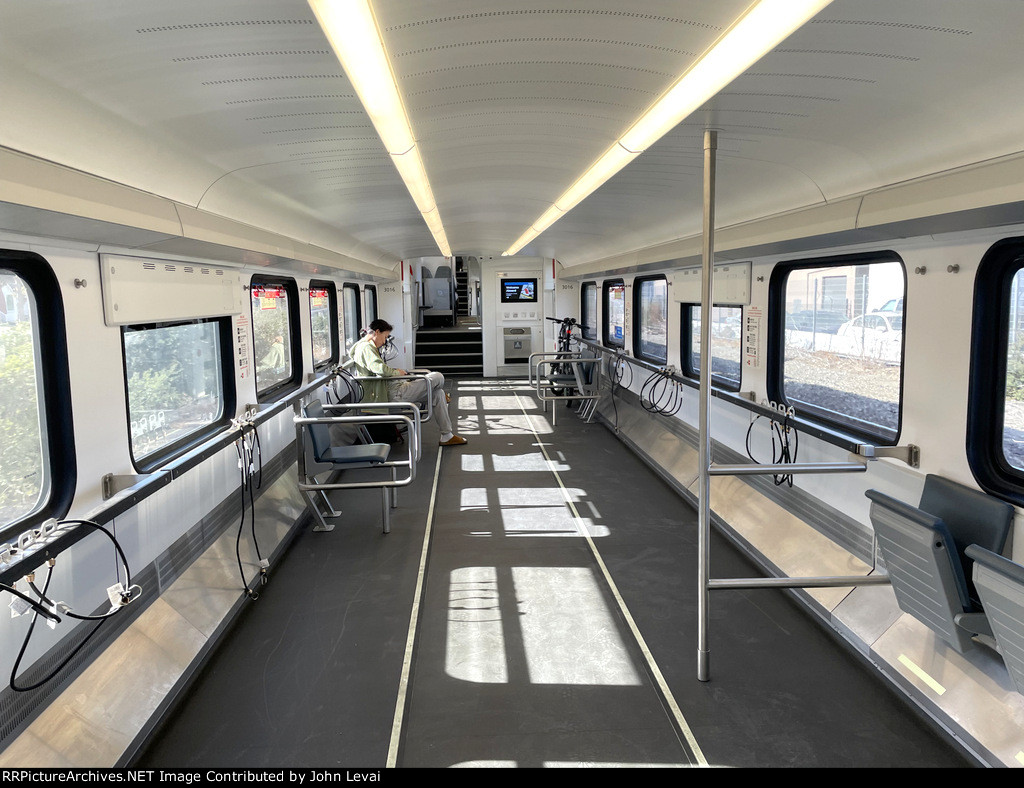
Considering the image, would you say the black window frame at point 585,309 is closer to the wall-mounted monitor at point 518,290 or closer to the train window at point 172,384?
the wall-mounted monitor at point 518,290

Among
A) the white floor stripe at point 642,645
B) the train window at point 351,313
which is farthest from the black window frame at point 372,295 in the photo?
the white floor stripe at point 642,645

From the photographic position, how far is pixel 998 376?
3.04m

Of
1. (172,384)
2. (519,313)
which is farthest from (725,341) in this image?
(519,313)

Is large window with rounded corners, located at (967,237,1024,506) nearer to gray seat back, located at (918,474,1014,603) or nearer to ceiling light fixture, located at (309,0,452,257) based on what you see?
gray seat back, located at (918,474,1014,603)

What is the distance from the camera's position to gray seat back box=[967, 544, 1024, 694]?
223 cm

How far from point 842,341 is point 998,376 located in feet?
4.63

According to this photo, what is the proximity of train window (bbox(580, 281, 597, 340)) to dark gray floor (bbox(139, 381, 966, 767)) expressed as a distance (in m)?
7.74

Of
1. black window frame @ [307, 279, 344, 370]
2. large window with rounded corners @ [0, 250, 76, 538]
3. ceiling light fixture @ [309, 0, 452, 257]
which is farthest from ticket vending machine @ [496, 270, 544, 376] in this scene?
large window with rounded corners @ [0, 250, 76, 538]

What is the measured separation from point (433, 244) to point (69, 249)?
8093 mm

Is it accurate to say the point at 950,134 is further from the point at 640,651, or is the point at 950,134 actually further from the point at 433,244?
the point at 433,244

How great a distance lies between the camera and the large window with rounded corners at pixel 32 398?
2621 millimetres

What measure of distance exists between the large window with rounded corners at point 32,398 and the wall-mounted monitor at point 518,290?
A: 38.3 ft

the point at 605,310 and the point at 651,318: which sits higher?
the point at 605,310

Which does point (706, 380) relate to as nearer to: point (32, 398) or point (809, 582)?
point (809, 582)
